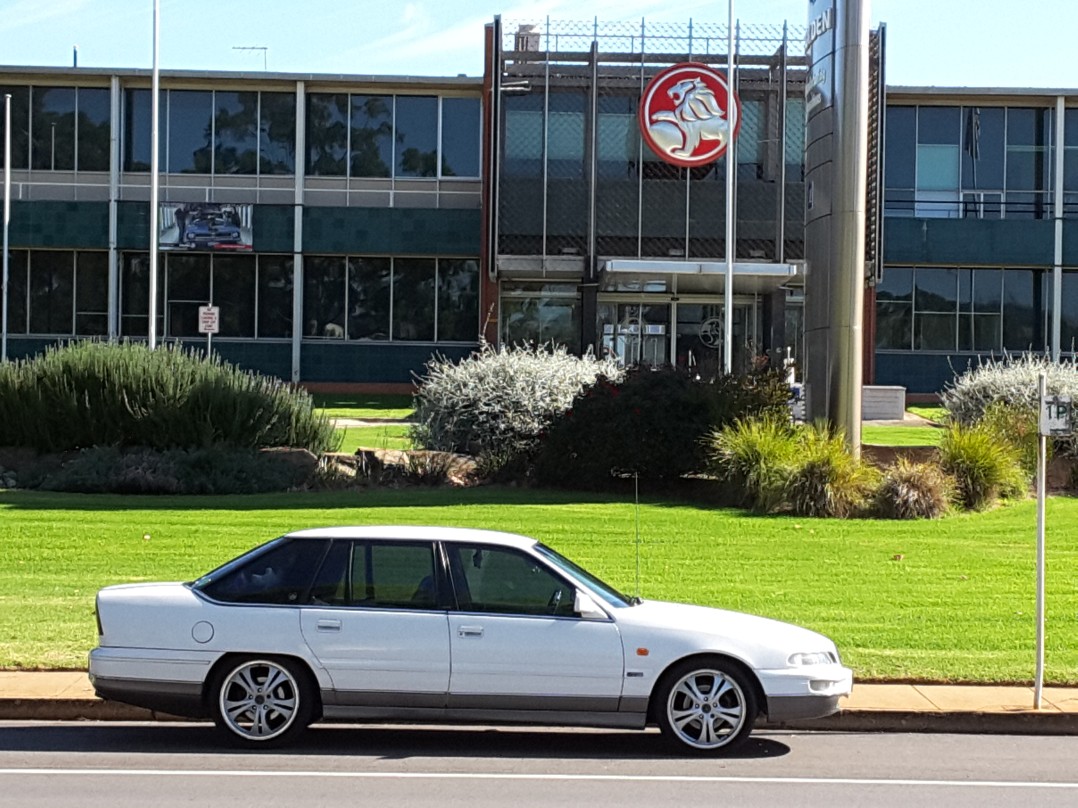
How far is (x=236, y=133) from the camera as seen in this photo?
45.2 metres

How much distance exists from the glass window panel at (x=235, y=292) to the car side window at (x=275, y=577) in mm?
36442

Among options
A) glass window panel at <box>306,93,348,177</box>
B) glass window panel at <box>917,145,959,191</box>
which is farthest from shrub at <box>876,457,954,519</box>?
glass window panel at <box>306,93,348,177</box>

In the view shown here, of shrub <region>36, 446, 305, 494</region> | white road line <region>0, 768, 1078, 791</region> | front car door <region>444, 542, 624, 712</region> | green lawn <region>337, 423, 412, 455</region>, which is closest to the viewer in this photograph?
white road line <region>0, 768, 1078, 791</region>

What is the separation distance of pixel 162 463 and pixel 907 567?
455 inches

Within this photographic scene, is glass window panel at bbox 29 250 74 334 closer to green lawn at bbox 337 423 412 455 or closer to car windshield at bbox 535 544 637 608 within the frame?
green lawn at bbox 337 423 412 455

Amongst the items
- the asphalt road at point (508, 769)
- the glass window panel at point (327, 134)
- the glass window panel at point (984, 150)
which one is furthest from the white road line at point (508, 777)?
the glass window panel at point (984, 150)

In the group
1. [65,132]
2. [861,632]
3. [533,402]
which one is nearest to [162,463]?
[533,402]

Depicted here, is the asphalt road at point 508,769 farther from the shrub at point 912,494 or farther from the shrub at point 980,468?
the shrub at point 980,468

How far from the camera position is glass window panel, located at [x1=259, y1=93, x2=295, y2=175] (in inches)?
1778

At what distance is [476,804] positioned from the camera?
7.86 m

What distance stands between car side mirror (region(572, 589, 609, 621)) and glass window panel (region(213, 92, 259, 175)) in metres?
37.8

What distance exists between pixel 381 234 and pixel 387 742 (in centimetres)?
3529

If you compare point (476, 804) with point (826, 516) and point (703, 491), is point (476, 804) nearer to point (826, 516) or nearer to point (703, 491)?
point (826, 516)

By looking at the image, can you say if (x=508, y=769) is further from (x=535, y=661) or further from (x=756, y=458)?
(x=756, y=458)
